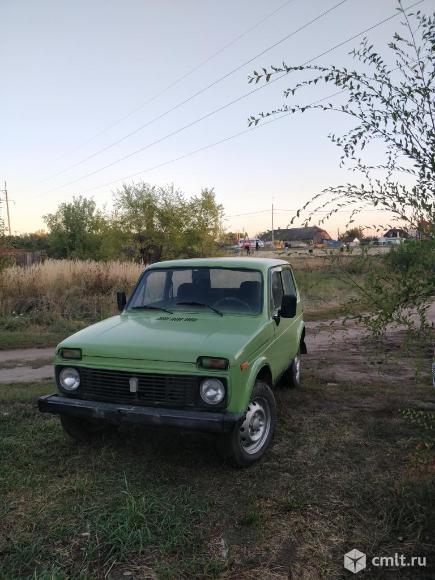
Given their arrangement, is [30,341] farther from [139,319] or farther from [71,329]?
[139,319]

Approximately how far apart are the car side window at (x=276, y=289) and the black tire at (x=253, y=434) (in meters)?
1.10

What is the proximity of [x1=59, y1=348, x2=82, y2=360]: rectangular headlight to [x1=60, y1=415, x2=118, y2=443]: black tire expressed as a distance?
0.59 metres

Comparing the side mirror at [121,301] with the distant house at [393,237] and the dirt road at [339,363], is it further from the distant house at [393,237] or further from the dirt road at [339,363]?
the distant house at [393,237]

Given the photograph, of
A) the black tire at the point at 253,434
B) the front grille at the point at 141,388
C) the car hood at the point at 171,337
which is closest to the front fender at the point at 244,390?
the black tire at the point at 253,434

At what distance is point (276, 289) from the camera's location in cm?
532

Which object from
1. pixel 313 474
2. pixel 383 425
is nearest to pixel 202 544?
pixel 313 474

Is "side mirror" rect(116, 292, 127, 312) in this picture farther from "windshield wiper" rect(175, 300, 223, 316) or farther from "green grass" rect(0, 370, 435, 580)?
"green grass" rect(0, 370, 435, 580)

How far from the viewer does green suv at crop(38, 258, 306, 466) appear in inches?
144

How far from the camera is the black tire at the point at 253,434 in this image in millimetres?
3787

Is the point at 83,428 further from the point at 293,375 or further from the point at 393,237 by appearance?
the point at 393,237

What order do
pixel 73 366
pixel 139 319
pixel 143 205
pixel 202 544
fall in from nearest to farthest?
pixel 202 544, pixel 73 366, pixel 139 319, pixel 143 205

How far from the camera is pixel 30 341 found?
391 inches

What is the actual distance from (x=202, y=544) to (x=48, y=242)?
36.1 meters

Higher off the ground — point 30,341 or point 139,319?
point 139,319
